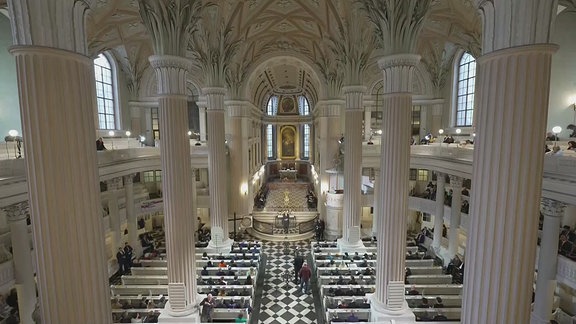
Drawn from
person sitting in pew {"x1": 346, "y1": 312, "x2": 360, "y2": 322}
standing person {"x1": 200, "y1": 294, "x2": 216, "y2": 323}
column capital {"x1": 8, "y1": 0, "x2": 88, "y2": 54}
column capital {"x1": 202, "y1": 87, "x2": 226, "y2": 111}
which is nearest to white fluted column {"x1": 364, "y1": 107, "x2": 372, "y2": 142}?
column capital {"x1": 202, "y1": 87, "x2": 226, "y2": 111}

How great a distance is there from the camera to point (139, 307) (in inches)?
385

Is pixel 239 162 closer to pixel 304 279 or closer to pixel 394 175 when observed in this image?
pixel 304 279

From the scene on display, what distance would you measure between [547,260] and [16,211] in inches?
572

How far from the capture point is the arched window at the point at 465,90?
54.0 feet

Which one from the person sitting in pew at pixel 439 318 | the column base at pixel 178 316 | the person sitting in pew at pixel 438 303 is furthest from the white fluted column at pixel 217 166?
the person sitting in pew at pixel 439 318

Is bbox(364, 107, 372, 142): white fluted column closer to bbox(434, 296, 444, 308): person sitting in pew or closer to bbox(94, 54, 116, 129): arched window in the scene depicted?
bbox(434, 296, 444, 308): person sitting in pew

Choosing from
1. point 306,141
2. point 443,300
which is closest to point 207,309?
point 443,300

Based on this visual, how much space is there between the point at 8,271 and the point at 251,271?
23.8 feet

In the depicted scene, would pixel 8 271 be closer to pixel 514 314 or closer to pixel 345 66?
pixel 514 314

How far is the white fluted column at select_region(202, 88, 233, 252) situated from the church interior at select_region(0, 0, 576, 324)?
9cm

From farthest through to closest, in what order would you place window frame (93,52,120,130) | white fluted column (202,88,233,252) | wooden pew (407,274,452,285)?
window frame (93,52,120,130) < white fluted column (202,88,233,252) < wooden pew (407,274,452,285)

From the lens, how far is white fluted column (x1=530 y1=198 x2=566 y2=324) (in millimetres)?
8203

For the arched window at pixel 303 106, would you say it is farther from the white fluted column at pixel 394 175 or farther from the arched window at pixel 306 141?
the white fluted column at pixel 394 175

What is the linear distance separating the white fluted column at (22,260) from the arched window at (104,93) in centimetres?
988
